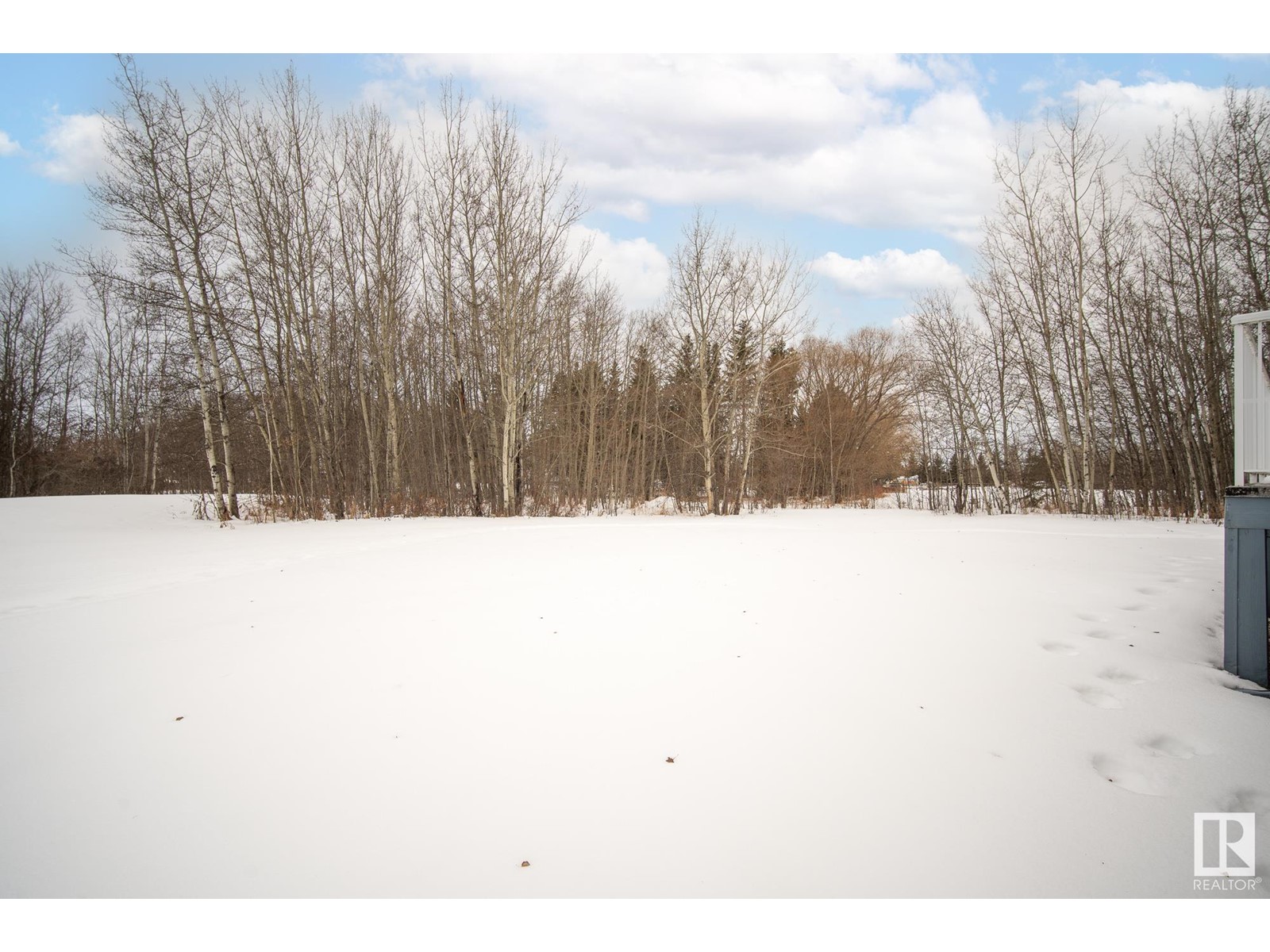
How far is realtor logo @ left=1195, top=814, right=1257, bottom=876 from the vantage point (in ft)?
5.70

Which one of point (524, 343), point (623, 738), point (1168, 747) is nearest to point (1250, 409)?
point (1168, 747)

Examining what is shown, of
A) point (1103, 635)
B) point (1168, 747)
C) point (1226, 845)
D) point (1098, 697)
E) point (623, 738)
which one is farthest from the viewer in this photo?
point (1103, 635)

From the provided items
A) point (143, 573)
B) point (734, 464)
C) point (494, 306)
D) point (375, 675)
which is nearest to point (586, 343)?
point (494, 306)

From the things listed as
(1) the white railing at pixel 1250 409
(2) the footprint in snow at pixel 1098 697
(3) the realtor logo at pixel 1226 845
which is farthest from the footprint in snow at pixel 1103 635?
(3) the realtor logo at pixel 1226 845

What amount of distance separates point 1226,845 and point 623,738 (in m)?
2.05

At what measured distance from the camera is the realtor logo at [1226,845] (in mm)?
1738

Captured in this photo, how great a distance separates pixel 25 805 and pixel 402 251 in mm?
15047

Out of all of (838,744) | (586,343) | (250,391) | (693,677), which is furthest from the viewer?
(586,343)

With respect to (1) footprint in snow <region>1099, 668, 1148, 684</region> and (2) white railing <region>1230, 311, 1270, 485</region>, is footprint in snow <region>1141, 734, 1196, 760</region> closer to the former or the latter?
(1) footprint in snow <region>1099, 668, 1148, 684</region>

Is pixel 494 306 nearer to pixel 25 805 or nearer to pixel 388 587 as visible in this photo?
pixel 388 587

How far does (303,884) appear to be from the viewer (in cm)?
167

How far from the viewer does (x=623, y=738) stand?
2.46m

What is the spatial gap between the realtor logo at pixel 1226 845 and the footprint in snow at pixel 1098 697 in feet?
2.47

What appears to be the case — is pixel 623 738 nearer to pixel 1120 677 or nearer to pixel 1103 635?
pixel 1120 677
